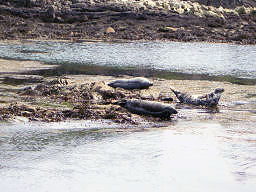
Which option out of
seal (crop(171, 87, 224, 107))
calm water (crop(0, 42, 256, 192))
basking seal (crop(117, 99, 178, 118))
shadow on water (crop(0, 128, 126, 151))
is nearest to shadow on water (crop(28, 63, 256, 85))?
seal (crop(171, 87, 224, 107))

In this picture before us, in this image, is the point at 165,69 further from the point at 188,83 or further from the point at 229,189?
the point at 229,189

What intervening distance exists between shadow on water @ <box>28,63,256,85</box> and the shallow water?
7.91m

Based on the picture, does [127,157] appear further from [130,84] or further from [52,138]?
[130,84]

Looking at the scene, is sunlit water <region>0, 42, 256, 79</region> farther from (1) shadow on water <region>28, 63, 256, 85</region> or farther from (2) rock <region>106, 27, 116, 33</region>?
(2) rock <region>106, 27, 116, 33</region>

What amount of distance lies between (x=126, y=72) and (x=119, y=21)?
815 inches

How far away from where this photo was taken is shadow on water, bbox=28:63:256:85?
20500 mm

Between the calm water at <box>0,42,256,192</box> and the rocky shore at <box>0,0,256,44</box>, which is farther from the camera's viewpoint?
the rocky shore at <box>0,0,256,44</box>

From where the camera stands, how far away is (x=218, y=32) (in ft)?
134

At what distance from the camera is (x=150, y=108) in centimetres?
1320

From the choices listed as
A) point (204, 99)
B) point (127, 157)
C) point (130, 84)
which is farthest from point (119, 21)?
point (127, 157)

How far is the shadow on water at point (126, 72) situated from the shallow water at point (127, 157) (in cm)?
791

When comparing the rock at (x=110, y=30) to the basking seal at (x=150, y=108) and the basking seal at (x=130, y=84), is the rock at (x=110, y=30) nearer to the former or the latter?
the basking seal at (x=130, y=84)

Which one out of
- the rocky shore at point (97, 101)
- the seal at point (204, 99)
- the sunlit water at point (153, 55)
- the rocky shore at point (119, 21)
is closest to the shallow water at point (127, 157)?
the rocky shore at point (97, 101)

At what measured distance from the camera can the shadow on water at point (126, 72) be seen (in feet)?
67.3
